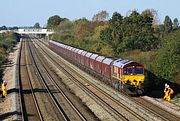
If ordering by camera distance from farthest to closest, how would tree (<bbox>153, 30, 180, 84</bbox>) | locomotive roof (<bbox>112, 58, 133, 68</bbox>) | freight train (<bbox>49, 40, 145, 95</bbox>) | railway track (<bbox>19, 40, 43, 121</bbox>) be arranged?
tree (<bbox>153, 30, 180, 84</bbox>), locomotive roof (<bbox>112, 58, 133, 68</bbox>), freight train (<bbox>49, 40, 145, 95</bbox>), railway track (<bbox>19, 40, 43, 121</bbox>)

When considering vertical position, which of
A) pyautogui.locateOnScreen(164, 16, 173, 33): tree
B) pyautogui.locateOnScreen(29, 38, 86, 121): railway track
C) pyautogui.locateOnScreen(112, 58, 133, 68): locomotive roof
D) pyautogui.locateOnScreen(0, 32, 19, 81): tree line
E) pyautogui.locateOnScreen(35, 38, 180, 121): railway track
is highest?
pyautogui.locateOnScreen(164, 16, 173, 33): tree

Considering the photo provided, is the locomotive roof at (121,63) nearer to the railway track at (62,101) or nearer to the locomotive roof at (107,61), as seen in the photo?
the locomotive roof at (107,61)

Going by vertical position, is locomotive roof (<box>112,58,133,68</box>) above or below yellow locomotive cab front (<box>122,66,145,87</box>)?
above

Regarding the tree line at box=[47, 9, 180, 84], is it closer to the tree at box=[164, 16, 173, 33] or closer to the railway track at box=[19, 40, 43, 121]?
the railway track at box=[19, 40, 43, 121]

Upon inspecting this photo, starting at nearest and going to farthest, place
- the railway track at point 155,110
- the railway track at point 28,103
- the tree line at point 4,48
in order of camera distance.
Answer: the railway track at point 155,110, the railway track at point 28,103, the tree line at point 4,48

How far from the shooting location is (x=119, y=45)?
6300cm

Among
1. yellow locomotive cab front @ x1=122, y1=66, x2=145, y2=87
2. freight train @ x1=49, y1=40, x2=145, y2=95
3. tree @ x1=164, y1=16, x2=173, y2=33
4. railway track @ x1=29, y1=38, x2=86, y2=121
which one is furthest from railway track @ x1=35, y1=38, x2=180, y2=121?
tree @ x1=164, y1=16, x2=173, y2=33

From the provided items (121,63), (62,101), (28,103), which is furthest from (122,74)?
(28,103)

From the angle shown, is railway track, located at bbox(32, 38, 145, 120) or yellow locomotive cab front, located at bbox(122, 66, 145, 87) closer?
railway track, located at bbox(32, 38, 145, 120)

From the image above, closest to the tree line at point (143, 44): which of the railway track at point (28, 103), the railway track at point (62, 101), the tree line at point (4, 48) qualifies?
the railway track at point (62, 101)

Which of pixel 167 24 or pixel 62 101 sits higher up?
pixel 167 24

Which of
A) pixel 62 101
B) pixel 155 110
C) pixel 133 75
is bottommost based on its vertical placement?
pixel 62 101

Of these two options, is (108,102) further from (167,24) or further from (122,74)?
(167,24)

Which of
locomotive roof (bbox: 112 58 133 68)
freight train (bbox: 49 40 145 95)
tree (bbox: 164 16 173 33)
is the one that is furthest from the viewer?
tree (bbox: 164 16 173 33)
